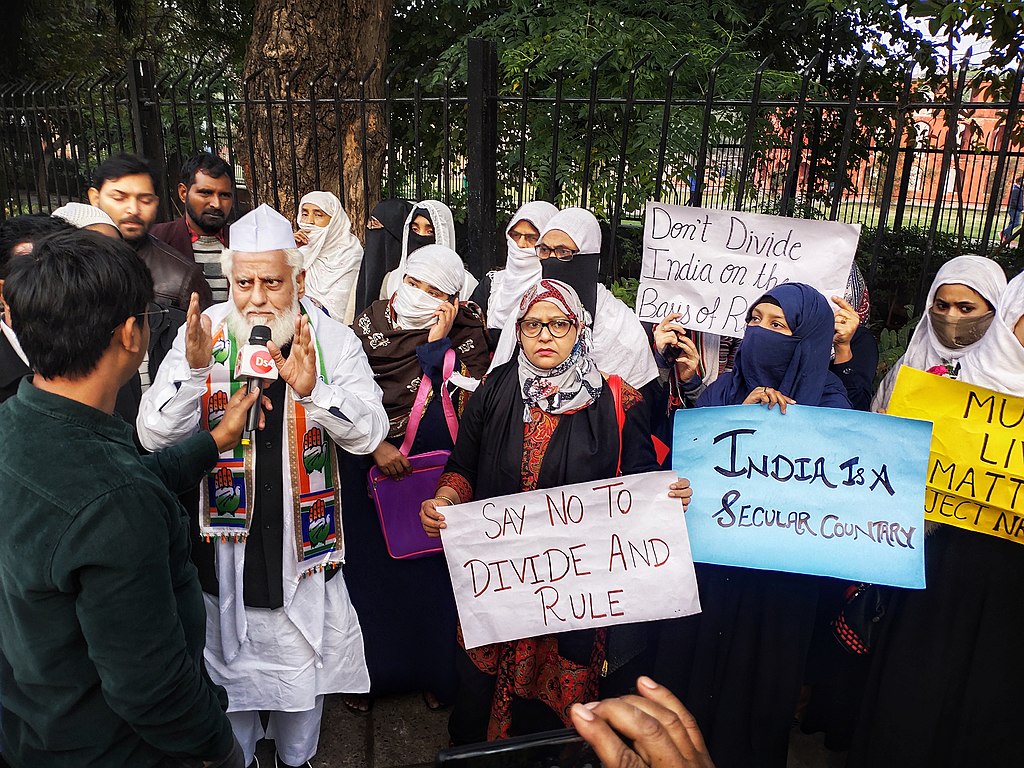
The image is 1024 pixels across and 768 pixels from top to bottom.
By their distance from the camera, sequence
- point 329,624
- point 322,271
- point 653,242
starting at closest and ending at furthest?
point 329,624, point 653,242, point 322,271

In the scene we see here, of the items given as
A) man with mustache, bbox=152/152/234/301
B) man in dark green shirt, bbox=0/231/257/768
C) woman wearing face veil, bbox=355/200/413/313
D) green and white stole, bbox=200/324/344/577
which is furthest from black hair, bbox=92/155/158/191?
man in dark green shirt, bbox=0/231/257/768

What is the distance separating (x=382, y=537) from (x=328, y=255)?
7.05 feet

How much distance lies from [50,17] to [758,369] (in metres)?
18.8

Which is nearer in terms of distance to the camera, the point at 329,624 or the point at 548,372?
the point at 548,372

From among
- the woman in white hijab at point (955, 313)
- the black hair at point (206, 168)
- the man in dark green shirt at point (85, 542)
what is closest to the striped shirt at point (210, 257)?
the black hair at point (206, 168)

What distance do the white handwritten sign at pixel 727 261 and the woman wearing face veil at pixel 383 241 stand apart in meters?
1.82

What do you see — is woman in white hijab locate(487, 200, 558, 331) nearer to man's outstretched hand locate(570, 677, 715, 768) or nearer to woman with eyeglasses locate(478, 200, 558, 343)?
woman with eyeglasses locate(478, 200, 558, 343)

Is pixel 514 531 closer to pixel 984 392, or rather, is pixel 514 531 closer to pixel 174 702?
pixel 174 702

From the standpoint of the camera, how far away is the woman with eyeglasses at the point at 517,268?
387 centimetres

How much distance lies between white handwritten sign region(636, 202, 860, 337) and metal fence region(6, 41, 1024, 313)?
22 centimetres

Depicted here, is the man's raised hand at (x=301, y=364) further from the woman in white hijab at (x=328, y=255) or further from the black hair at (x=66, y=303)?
the woman in white hijab at (x=328, y=255)

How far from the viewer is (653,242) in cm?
322

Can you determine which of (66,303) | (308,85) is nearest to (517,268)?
(66,303)

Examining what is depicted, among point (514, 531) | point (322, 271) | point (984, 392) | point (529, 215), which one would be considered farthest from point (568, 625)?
point (322, 271)
